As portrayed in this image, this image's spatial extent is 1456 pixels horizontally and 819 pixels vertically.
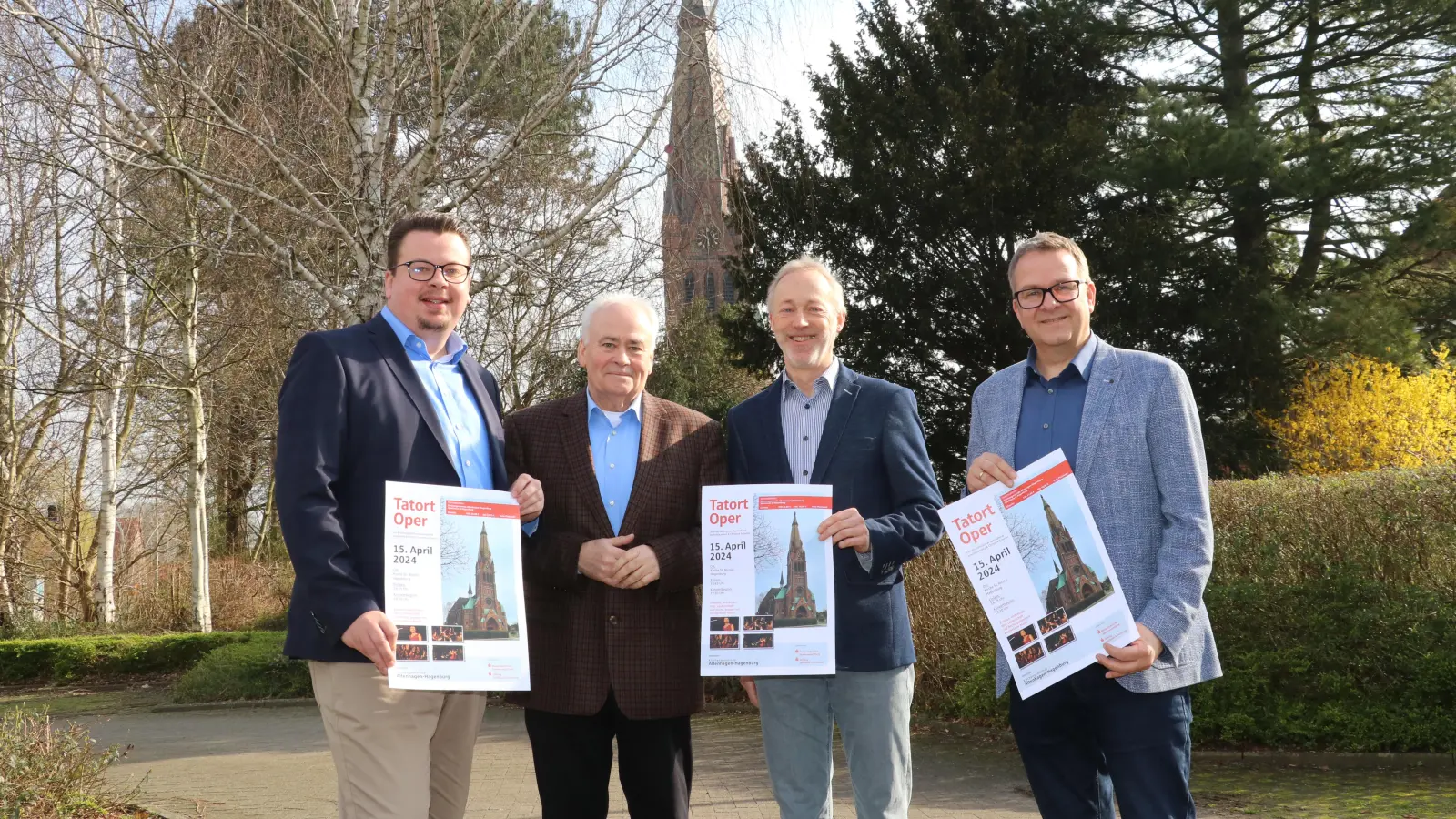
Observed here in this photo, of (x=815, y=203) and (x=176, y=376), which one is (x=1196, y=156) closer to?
(x=815, y=203)

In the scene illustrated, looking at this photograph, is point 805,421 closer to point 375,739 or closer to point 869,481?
point 869,481

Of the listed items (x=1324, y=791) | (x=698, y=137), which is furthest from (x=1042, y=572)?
(x=698, y=137)

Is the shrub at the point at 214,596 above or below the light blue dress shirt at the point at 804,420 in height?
below

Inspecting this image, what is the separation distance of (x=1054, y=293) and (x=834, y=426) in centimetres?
76

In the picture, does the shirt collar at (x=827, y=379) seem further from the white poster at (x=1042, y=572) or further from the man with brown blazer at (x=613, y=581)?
the white poster at (x=1042, y=572)

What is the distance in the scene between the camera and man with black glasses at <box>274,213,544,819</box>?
3.04 m

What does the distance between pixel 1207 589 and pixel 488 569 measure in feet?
20.9

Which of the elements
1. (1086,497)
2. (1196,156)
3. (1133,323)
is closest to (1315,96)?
(1196,156)

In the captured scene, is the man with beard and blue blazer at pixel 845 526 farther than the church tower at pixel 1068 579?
Yes

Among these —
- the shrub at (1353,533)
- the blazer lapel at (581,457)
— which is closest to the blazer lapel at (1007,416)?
the blazer lapel at (581,457)

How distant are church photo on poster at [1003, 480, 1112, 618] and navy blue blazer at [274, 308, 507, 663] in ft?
5.17

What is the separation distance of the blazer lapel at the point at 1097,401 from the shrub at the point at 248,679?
12.4 m

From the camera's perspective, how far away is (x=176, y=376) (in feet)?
54.7

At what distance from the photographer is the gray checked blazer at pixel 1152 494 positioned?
2930mm
